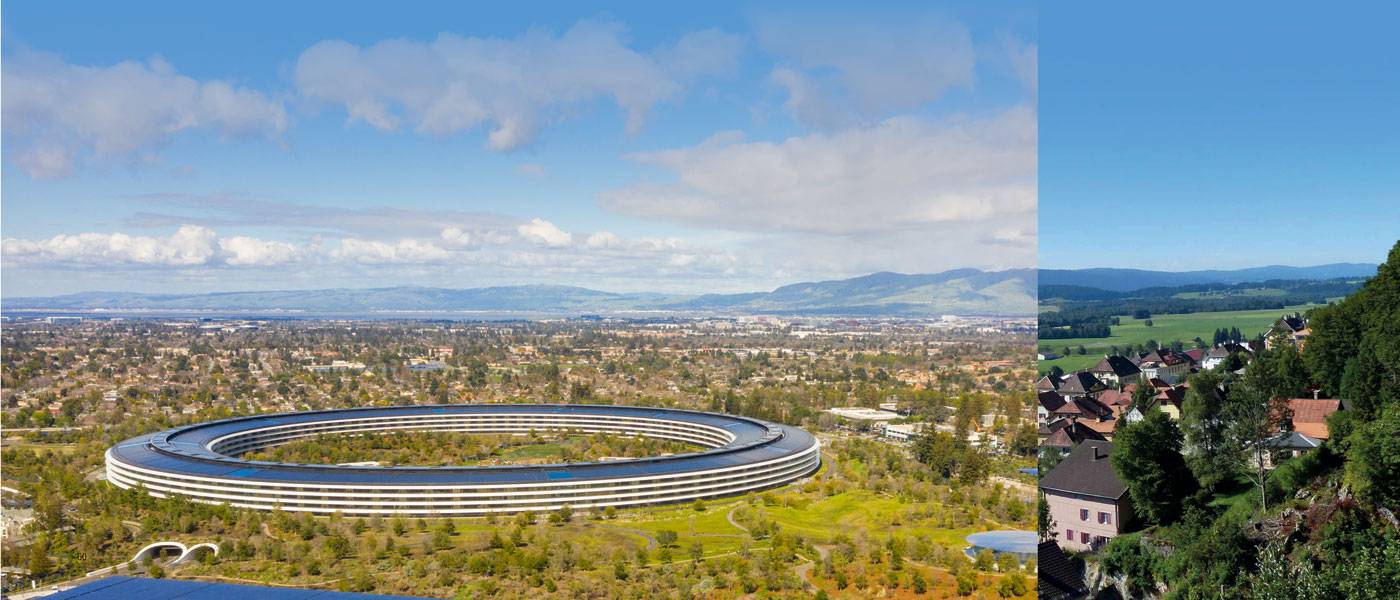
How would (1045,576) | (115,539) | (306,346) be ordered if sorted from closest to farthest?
(1045,576) < (115,539) < (306,346)

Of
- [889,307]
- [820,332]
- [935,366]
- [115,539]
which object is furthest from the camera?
[889,307]

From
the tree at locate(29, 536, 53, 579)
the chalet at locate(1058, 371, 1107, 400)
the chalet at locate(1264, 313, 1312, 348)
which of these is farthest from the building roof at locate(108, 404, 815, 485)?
A: the chalet at locate(1264, 313, 1312, 348)

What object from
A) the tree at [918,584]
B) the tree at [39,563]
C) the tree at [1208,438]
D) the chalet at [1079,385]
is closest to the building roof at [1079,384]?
the chalet at [1079,385]

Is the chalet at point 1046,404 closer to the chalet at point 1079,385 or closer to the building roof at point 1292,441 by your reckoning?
the chalet at point 1079,385

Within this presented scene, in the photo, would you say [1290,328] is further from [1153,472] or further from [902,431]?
[902,431]

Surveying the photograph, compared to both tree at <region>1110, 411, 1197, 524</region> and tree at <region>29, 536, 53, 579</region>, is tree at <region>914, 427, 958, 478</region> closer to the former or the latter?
tree at <region>1110, 411, 1197, 524</region>

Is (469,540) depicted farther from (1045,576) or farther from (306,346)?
(306,346)

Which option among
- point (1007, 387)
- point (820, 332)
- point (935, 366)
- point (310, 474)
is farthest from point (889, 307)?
point (310, 474)
